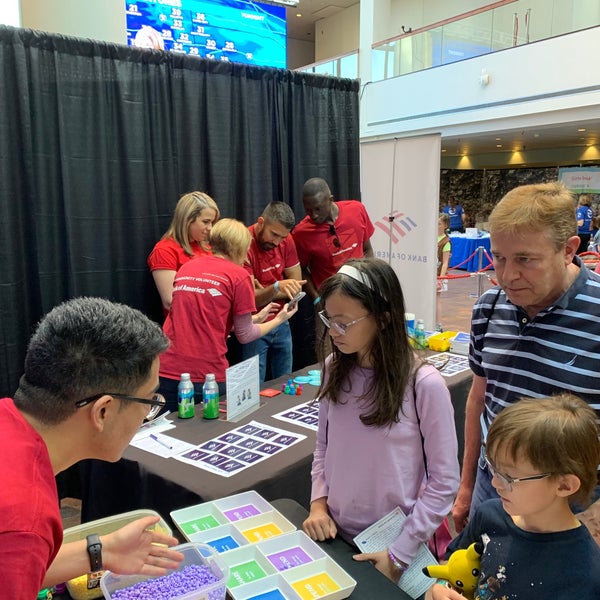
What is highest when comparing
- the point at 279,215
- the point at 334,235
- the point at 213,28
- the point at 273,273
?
the point at 213,28

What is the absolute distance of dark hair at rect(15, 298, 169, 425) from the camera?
862mm

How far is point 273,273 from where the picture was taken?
11.0ft

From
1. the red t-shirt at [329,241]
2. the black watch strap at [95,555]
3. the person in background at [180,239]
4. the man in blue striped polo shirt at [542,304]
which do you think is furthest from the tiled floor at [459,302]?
the black watch strap at [95,555]

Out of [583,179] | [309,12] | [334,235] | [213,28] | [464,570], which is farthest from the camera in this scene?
[583,179]

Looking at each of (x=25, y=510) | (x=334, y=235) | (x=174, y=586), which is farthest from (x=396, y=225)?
(x=25, y=510)

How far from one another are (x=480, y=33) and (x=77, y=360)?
962cm

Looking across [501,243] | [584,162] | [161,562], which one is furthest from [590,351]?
[584,162]

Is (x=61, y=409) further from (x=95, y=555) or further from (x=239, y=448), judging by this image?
(x=239, y=448)

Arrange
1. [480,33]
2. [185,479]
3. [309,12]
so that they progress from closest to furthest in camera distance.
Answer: [185,479] < [480,33] < [309,12]

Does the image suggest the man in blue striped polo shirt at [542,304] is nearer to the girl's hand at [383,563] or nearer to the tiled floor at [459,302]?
the girl's hand at [383,563]

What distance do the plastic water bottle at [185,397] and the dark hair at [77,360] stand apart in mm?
1243

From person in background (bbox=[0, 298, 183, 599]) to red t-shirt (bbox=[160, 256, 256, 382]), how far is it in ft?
4.35

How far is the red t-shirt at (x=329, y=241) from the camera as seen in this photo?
11.6 ft

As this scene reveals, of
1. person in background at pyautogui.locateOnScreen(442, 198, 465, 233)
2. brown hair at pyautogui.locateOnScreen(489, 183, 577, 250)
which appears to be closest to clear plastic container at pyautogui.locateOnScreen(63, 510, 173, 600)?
→ brown hair at pyautogui.locateOnScreen(489, 183, 577, 250)
